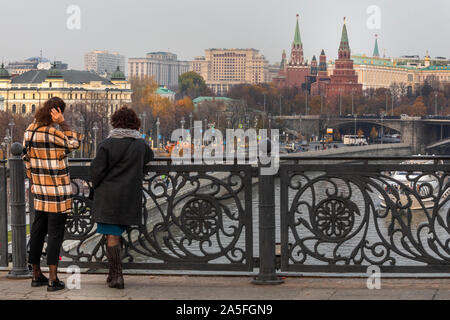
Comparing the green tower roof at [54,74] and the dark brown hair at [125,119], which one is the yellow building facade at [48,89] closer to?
the green tower roof at [54,74]

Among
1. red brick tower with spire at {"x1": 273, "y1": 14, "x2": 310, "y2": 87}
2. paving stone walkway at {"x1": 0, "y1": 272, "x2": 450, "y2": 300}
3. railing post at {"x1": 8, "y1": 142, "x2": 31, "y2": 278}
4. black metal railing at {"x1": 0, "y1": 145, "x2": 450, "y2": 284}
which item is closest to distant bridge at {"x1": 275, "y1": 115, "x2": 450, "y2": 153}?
red brick tower with spire at {"x1": 273, "y1": 14, "x2": 310, "y2": 87}

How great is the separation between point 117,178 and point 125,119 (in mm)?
426

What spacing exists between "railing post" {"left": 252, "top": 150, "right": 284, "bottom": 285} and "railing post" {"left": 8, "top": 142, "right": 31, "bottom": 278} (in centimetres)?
180

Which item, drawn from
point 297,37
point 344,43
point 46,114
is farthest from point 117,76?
point 46,114

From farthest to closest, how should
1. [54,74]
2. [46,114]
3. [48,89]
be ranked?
[48,89] < [54,74] < [46,114]

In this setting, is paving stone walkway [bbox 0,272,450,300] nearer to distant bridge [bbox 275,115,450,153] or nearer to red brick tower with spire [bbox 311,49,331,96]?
distant bridge [bbox 275,115,450,153]

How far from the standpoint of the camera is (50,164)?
629cm

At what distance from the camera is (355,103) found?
449 feet

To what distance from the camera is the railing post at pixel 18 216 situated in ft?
21.7

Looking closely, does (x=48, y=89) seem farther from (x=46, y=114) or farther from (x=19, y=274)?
(x=46, y=114)

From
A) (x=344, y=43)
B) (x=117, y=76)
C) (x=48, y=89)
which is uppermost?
(x=344, y=43)

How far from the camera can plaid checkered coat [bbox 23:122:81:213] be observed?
629 cm
